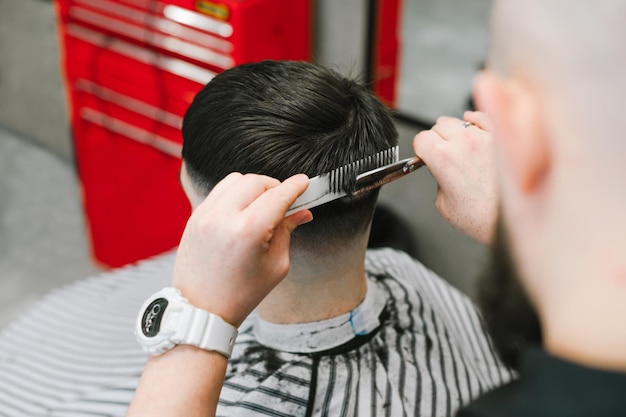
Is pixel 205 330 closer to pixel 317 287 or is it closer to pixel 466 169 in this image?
pixel 317 287

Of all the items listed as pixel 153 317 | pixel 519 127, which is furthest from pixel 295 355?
pixel 519 127

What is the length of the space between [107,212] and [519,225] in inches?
89.7

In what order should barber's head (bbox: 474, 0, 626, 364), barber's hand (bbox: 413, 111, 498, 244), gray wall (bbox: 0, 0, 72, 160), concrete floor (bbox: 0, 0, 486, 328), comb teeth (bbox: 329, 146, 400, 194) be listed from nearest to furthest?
barber's head (bbox: 474, 0, 626, 364) < comb teeth (bbox: 329, 146, 400, 194) < barber's hand (bbox: 413, 111, 498, 244) < concrete floor (bbox: 0, 0, 486, 328) < gray wall (bbox: 0, 0, 72, 160)

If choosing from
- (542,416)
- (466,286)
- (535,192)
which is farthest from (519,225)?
(466,286)

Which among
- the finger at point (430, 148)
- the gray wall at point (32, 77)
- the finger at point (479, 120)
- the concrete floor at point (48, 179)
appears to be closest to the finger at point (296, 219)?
the finger at point (430, 148)

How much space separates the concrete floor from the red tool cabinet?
31 centimetres

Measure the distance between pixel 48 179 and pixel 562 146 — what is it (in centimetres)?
323

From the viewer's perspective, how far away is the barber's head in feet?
2.00

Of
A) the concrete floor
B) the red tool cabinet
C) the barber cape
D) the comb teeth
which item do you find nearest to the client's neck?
the barber cape

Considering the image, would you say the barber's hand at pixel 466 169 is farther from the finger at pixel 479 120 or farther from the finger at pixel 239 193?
the finger at pixel 239 193

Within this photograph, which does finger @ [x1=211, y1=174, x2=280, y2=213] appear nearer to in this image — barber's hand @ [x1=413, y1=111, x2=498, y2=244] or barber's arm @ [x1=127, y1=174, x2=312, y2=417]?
barber's arm @ [x1=127, y1=174, x2=312, y2=417]

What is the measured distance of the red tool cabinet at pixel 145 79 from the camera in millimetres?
2031

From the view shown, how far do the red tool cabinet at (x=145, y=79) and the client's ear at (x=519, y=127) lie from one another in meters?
1.38

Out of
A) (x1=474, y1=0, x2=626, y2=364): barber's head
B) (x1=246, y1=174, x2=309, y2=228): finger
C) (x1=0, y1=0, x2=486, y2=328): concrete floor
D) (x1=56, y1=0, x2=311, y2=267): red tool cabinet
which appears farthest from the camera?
(x1=0, y1=0, x2=486, y2=328): concrete floor
